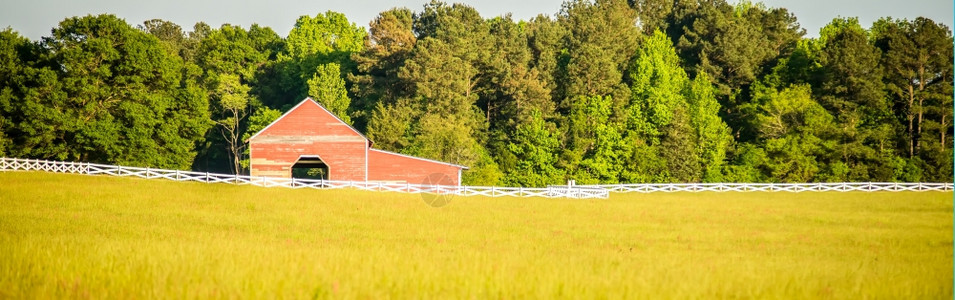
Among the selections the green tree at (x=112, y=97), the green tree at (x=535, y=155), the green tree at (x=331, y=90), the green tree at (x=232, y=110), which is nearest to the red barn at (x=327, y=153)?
the green tree at (x=112, y=97)

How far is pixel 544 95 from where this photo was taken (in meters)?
75.0

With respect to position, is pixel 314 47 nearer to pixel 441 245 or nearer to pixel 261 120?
pixel 261 120

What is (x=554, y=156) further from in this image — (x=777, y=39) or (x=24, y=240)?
(x=24, y=240)

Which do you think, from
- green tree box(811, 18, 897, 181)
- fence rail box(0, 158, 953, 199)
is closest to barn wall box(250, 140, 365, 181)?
fence rail box(0, 158, 953, 199)

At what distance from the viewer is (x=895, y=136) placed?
2660 inches

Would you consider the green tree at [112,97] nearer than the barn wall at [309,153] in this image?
No

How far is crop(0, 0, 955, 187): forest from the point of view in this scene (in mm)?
59750

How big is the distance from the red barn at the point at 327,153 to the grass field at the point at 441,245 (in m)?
5.79

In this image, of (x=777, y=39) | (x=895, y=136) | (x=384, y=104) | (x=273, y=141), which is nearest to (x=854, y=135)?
(x=895, y=136)

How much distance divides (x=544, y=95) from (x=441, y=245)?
52.1 m

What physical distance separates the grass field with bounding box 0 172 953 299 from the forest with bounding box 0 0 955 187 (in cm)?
1331

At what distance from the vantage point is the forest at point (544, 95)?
196 ft

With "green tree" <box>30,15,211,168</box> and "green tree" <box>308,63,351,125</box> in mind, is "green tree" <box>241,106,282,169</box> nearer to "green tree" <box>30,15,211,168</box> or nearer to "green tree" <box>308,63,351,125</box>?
"green tree" <box>308,63,351,125</box>

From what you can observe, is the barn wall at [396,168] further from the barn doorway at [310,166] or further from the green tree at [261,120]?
the green tree at [261,120]
